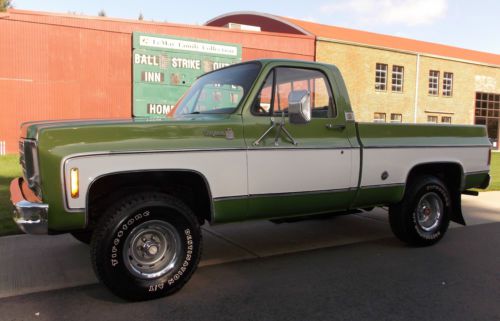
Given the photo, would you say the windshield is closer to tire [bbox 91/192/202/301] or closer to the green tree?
tire [bbox 91/192/202/301]

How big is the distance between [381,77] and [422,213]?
24.7 metres

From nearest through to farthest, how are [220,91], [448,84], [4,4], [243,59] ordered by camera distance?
[220,91] → [243,59] → [448,84] → [4,4]

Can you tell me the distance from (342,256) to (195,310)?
2143 mm

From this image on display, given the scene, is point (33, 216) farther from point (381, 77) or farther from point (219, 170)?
point (381, 77)

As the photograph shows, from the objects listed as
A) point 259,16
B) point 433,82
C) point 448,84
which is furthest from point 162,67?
point 448,84

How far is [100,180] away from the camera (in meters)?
3.62

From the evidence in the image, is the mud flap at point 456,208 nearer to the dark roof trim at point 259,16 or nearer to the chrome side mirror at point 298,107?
the chrome side mirror at point 298,107

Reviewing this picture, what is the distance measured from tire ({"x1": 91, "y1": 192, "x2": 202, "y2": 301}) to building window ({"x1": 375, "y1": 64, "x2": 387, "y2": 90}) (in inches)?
1043

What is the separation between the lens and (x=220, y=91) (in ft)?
15.1

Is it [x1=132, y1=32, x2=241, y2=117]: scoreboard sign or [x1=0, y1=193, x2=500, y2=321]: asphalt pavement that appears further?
[x1=132, y1=32, x2=241, y2=117]: scoreboard sign

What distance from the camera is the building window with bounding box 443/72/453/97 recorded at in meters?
30.9

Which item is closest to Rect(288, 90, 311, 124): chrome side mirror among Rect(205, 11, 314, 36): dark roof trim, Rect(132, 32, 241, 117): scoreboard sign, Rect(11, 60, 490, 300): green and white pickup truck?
Rect(11, 60, 490, 300): green and white pickup truck

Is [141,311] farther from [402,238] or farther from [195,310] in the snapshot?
[402,238]

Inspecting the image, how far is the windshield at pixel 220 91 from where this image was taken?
171 inches
